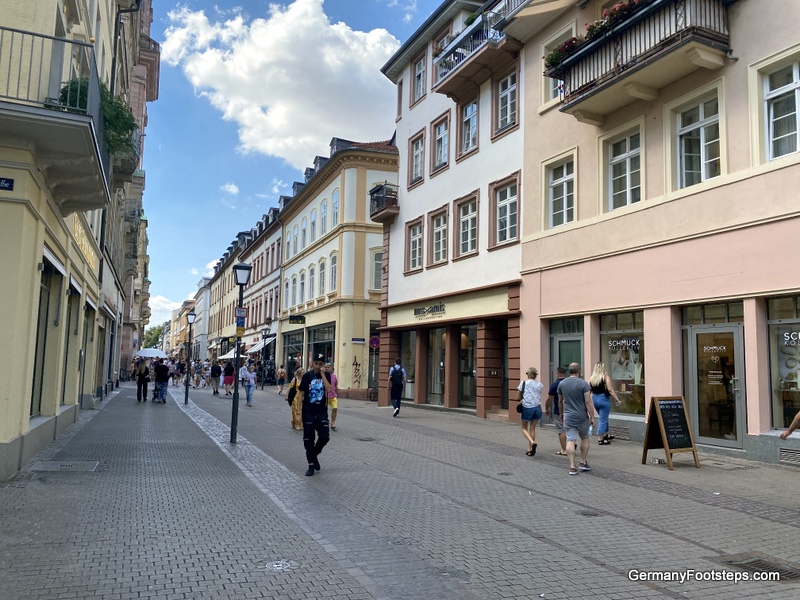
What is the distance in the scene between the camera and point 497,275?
19812 millimetres

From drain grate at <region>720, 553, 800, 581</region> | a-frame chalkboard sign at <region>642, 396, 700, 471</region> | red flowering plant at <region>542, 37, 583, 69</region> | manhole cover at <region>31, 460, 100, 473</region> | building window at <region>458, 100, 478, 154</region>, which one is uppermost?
building window at <region>458, 100, 478, 154</region>

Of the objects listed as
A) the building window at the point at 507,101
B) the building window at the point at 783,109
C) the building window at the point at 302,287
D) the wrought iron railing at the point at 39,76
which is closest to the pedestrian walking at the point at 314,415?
the wrought iron railing at the point at 39,76

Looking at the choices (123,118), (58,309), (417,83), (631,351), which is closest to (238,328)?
(58,309)

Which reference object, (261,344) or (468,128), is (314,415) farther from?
(261,344)

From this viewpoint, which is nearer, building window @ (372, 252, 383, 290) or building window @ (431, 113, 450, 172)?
building window @ (431, 113, 450, 172)

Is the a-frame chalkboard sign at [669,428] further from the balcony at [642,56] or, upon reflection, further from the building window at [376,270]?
the building window at [376,270]

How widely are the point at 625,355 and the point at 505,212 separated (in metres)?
6.41

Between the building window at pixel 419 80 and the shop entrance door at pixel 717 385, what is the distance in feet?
52.1

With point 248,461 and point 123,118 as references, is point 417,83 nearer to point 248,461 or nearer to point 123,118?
point 123,118

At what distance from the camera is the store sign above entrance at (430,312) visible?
75.1ft

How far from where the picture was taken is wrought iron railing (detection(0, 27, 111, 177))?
8875 mm

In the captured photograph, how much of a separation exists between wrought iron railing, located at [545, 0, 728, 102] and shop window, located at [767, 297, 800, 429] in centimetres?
509

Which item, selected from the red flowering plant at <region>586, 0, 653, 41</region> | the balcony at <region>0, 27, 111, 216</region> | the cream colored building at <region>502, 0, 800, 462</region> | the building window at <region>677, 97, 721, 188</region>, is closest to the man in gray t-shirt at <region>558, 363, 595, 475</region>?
the cream colored building at <region>502, 0, 800, 462</region>

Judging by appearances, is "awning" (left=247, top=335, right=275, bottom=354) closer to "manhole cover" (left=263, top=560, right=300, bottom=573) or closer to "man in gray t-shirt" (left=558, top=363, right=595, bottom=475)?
"man in gray t-shirt" (left=558, top=363, right=595, bottom=475)
